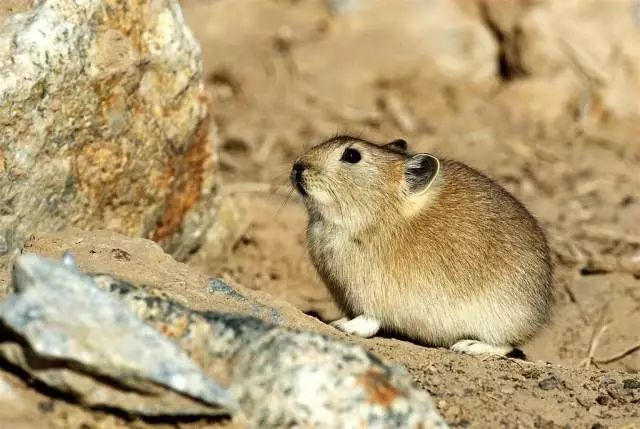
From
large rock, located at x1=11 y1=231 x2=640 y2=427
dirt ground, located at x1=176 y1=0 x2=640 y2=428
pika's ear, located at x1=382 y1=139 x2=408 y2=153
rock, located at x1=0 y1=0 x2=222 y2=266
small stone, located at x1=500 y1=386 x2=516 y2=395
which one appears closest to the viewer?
large rock, located at x1=11 y1=231 x2=640 y2=427

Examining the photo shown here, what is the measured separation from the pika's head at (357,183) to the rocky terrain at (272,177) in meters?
0.72

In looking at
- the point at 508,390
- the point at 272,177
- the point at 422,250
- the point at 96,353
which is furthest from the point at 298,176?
the point at 272,177

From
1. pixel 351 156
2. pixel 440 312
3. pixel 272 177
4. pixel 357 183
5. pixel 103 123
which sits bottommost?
pixel 272 177

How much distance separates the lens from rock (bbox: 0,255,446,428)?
3.71m

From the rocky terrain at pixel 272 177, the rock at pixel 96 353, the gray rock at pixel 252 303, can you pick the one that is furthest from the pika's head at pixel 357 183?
the rock at pixel 96 353

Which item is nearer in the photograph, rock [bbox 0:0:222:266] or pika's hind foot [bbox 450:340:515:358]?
rock [bbox 0:0:222:266]

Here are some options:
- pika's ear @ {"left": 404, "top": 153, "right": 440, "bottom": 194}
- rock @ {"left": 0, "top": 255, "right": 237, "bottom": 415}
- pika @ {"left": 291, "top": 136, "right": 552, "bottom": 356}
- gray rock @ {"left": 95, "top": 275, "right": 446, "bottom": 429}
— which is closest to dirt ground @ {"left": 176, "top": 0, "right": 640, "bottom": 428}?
pika @ {"left": 291, "top": 136, "right": 552, "bottom": 356}

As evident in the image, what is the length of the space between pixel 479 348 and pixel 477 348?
0.04 ft

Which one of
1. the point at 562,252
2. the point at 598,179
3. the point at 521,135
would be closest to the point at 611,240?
the point at 562,252

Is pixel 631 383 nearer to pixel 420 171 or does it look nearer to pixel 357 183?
pixel 420 171

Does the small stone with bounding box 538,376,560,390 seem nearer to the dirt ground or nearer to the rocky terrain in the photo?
the rocky terrain

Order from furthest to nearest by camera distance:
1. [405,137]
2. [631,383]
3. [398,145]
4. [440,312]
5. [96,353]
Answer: [405,137]
[398,145]
[440,312]
[631,383]
[96,353]

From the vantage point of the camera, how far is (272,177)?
369 inches

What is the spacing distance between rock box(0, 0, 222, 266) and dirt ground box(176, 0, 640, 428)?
3.05ft
